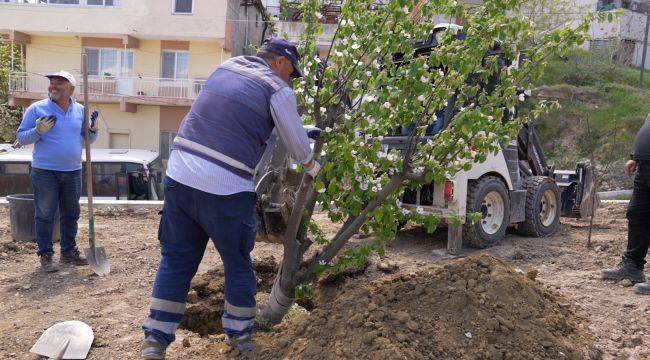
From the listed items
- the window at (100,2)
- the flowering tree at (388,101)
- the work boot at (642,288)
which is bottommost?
the work boot at (642,288)

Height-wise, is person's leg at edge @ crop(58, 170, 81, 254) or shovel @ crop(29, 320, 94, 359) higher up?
person's leg at edge @ crop(58, 170, 81, 254)

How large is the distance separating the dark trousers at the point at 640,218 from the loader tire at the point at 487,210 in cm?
188

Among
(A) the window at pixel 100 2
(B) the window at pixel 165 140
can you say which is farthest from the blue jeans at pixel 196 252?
(A) the window at pixel 100 2

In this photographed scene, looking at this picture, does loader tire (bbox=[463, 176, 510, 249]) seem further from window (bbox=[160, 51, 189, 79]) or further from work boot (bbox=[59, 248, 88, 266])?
window (bbox=[160, 51, 189, 79])

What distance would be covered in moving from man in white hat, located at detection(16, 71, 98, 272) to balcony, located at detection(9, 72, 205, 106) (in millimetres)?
17868

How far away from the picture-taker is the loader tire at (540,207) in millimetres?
7812

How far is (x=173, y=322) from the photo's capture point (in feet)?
11.2

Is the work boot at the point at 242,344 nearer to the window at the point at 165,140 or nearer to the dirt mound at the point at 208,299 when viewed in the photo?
the dirt mound at the point at 208,299

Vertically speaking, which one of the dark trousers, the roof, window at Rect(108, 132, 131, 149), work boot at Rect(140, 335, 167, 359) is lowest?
window at Rect(108, 132, 131, 149)

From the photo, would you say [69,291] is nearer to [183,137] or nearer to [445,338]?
[183,137]

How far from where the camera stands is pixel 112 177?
39.5 feet

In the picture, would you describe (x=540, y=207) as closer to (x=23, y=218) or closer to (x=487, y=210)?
(x=487, y=210)

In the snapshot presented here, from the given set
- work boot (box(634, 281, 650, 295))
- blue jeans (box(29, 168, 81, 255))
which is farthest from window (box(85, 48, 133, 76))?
work boot (box(634, 281, 650, 295))

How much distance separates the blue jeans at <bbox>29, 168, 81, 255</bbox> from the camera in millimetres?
5477
